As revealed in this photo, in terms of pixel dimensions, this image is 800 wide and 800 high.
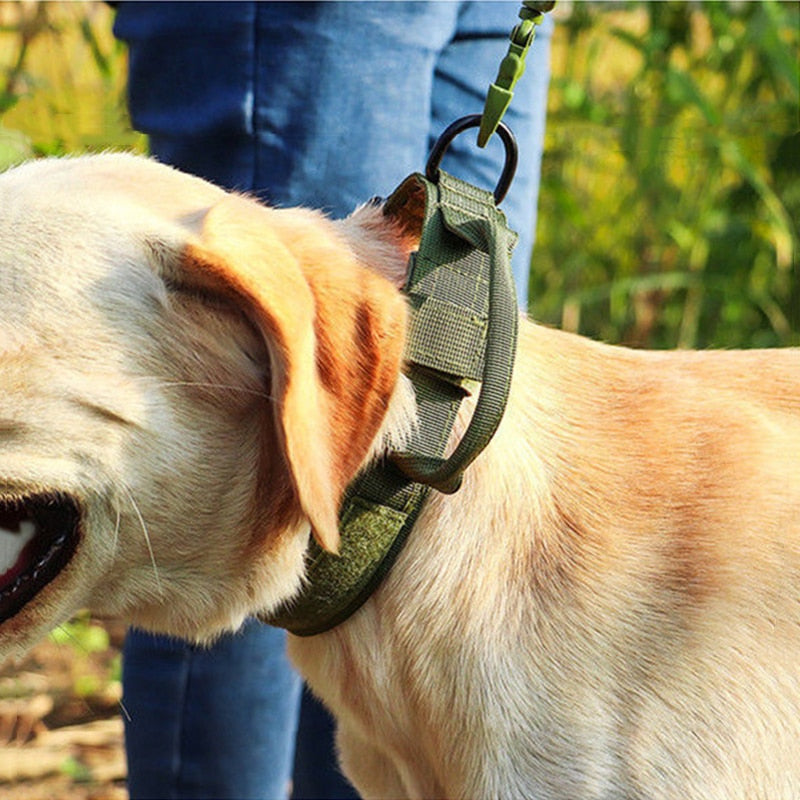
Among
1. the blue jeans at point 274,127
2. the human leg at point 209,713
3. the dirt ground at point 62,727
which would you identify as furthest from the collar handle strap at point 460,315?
the dirt ground at point 62,727

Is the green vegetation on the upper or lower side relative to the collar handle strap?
lower

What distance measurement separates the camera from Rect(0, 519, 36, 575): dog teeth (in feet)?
5.37

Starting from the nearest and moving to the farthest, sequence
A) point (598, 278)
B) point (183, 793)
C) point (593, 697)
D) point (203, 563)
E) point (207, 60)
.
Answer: point (593, 697) < point (203, 563) < point (207, 60) < point (183, 793) < point (598, 278)

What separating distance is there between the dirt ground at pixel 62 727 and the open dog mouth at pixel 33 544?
4.91ft

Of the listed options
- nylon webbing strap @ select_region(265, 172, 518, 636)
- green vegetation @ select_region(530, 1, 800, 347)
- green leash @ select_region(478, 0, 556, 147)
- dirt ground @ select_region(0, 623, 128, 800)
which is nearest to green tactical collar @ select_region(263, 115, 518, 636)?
nylon webbing strap @ select_region(265, 172, 518, 636)

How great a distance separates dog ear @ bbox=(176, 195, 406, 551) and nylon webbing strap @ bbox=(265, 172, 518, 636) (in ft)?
0.22

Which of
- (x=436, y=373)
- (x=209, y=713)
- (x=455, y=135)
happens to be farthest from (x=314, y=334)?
(x=209, y=713)

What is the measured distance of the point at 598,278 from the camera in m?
4.78

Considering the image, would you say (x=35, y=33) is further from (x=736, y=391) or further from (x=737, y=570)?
(x=737, y=570)

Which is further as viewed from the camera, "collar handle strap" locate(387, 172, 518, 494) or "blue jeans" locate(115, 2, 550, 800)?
"blue jeans" locate(115, 2, 550, 800)

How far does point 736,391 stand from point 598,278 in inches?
120

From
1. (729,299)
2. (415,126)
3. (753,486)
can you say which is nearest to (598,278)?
(729,299)

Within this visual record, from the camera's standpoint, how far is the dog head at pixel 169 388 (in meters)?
1.51

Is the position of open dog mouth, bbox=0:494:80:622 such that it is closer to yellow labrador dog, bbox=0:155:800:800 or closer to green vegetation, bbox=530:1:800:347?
yellow labrador dog, bbox=0:155:800:800
